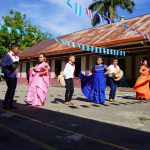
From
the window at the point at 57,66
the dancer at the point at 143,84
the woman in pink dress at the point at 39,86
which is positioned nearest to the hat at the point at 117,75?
the dancer at the point at 143,84

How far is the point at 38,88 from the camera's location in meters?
9.52

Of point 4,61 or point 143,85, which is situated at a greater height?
point 4,61

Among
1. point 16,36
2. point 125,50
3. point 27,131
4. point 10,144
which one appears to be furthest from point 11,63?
point 16,36

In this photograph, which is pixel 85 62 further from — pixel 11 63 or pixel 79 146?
pixel 79 146

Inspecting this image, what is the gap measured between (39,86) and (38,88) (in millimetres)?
63

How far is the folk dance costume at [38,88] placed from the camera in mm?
9484

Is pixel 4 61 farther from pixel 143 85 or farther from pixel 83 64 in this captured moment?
pixel 83 64

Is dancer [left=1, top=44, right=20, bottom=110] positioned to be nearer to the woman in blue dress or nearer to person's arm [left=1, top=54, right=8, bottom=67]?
person's arm [left=1, top=54, right=8, bottom=67]

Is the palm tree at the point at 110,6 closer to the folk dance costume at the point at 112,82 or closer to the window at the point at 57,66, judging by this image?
the window at the point at 57,66

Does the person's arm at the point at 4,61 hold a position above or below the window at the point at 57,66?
below

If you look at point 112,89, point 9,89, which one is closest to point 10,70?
point 9,89

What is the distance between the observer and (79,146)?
459 centimetres

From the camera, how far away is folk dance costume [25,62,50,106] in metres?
9.48

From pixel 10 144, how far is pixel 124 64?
72.3 feet
